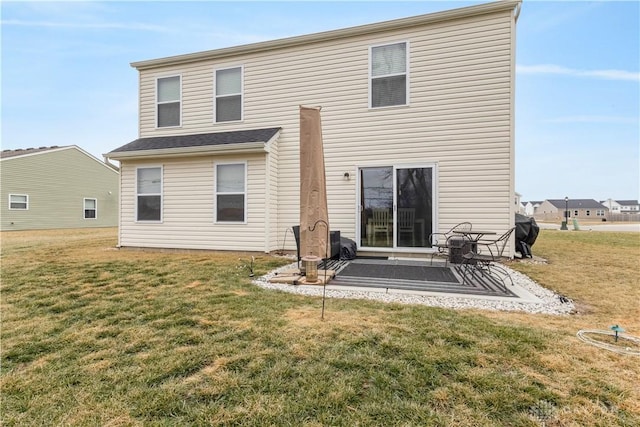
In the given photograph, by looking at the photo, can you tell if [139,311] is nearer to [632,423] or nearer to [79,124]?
[632,423]

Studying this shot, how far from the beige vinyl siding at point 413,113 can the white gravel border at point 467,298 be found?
2.75 m

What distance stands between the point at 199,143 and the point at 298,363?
22.9ft

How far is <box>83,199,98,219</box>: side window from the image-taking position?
2125 cm

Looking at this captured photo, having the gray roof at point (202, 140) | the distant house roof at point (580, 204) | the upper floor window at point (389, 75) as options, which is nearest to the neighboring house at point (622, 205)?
the distant house roof at point (580, 204)

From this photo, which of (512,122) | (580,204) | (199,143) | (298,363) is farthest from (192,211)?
(580,204)

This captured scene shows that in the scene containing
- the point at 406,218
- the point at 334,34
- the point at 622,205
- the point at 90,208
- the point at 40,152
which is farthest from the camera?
the point at 622,205

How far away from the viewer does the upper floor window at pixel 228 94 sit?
27.2 ft

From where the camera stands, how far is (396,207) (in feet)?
22.6

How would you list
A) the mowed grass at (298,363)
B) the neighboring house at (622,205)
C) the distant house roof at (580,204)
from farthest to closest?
1. the neighboring house at (622,205)
2. the distant house roof at (580,204)
3. the mowed grass at (298,363)

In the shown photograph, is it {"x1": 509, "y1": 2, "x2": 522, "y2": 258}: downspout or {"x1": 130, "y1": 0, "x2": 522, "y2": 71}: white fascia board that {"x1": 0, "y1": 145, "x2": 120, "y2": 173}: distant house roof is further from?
{"x1": 509, "y1": 2, "x2": 522, "y2": 258}: downspout

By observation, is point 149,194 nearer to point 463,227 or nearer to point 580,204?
point 463,227

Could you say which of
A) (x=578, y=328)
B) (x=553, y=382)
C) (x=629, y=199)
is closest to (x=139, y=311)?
(x=553, y=382)

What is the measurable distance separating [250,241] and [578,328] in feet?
20.7

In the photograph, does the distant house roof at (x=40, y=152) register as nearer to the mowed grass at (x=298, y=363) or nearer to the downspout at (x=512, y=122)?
the mowed grass at (x=298, y=363)
